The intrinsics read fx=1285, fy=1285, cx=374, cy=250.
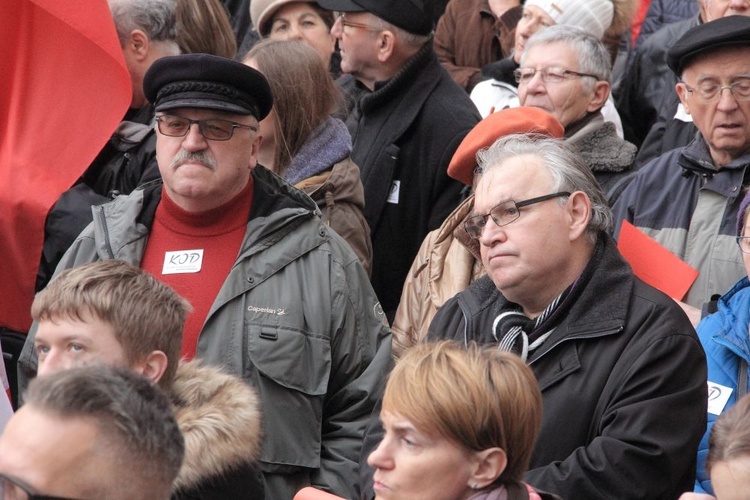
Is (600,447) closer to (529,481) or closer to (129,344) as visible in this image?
(529,481)

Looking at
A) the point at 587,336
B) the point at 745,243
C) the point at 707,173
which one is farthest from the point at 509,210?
the point at 707,173

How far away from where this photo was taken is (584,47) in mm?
5977

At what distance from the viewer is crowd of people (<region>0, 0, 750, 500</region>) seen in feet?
10.3

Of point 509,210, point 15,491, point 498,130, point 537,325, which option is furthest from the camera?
point 498,130

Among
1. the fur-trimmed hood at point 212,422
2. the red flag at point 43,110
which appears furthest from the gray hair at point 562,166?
the red flag at point 43,110

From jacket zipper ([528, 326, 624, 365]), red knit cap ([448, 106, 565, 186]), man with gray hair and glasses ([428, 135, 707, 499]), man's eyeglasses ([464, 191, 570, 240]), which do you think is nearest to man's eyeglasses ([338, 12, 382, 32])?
red knit cap ([448, 106, 565, 186])

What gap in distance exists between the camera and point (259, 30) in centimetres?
722

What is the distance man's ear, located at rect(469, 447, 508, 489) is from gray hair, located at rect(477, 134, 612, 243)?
1315mm

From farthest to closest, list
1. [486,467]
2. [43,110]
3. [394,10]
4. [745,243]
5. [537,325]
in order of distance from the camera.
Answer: [394,10] < [43,110] < [745,243] < [537,325] < [486,467]

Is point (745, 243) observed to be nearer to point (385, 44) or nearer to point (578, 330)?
point (578, 330)

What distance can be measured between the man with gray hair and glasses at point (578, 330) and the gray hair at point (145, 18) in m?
2.08

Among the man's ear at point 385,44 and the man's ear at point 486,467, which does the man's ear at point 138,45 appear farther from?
the man's ear at point 486,467

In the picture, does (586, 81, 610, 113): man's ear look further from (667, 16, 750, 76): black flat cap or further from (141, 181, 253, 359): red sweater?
(141, 181, 253, 359): red sweater

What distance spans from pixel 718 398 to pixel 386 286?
215 centimetres
